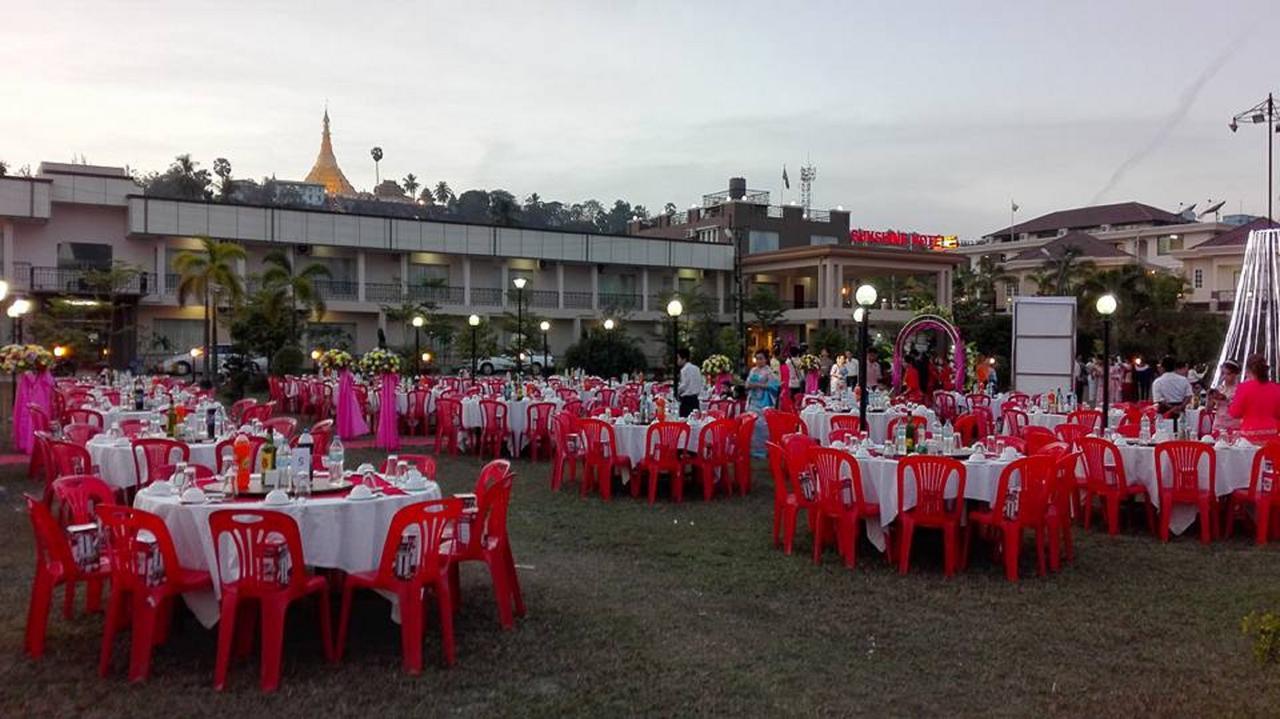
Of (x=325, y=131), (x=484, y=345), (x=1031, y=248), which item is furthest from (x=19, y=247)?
(x=1031, y=248)

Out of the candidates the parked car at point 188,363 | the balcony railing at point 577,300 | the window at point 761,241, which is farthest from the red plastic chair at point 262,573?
the window at point 761,241

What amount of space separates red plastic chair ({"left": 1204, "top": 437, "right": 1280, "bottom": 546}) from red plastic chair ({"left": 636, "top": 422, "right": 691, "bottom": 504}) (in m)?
5.58

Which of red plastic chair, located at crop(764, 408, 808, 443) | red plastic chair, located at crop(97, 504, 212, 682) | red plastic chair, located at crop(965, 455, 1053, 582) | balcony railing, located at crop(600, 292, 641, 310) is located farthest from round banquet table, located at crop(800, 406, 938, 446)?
balcony railing, located at crop(600, 292, 641, 310)

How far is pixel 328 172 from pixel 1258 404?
8464cm

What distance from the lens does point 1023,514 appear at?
7961 mm

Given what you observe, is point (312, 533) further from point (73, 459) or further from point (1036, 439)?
point (1036, 439)

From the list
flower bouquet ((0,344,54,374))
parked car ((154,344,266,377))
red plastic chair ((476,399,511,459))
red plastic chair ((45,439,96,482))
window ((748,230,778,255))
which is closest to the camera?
red plastic chair ((45,439,96,482))

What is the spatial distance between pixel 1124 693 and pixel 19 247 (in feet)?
145

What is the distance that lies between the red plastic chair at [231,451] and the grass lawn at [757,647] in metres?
1.22

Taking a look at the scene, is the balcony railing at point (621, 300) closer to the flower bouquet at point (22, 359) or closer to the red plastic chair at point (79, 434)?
the flower bouquet at point (22, 359)

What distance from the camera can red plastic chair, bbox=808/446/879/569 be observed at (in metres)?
8.31

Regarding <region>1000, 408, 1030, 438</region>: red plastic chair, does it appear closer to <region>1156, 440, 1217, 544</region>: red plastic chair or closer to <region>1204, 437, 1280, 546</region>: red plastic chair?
<region>1156, 440, 1217, 544</region>: red plastic chair

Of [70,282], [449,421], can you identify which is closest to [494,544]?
[449,421]

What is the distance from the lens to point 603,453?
11.8 meters
